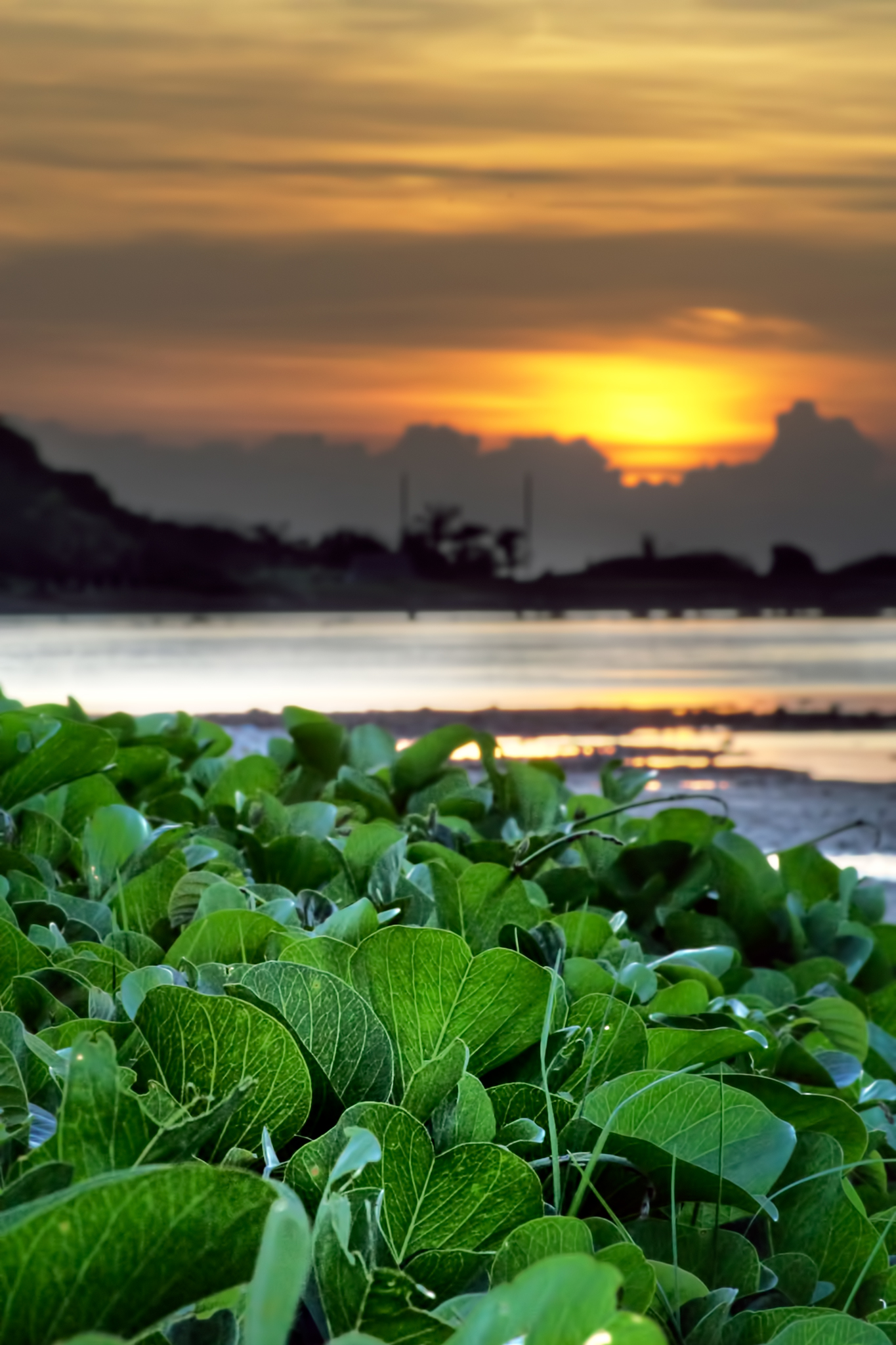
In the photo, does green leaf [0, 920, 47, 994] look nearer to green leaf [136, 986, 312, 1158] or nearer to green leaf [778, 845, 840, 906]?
green leaf [136, 986, 312, 1158]

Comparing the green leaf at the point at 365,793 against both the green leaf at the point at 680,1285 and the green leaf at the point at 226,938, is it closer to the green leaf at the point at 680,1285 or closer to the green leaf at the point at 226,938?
the green leaf at the point at 226,938

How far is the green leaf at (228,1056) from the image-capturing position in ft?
2.37

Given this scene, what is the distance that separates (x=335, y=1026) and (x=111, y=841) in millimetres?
727

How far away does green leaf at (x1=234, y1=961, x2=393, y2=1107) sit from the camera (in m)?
0.80

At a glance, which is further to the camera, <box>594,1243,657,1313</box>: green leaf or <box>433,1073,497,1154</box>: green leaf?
<box>433,1073,497,1154</box>: green leaf

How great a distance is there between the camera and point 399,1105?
84 centimetres

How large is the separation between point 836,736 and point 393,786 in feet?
50.8

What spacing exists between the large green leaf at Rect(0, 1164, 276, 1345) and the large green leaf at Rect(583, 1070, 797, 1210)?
340mm

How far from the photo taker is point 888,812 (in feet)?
40.1

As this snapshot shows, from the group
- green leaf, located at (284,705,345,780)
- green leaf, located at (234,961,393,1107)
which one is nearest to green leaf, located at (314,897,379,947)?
green leaf, located at (234,961,393,1107)

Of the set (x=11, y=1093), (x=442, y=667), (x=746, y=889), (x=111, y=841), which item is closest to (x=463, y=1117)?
(x=11, y=1093)

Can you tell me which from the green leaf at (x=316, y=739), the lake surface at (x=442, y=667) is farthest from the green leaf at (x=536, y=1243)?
the lake surface at (x=442, y=667)

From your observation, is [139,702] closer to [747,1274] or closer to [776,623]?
[747,1274]

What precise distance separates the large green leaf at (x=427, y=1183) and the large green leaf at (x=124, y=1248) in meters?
0.17
